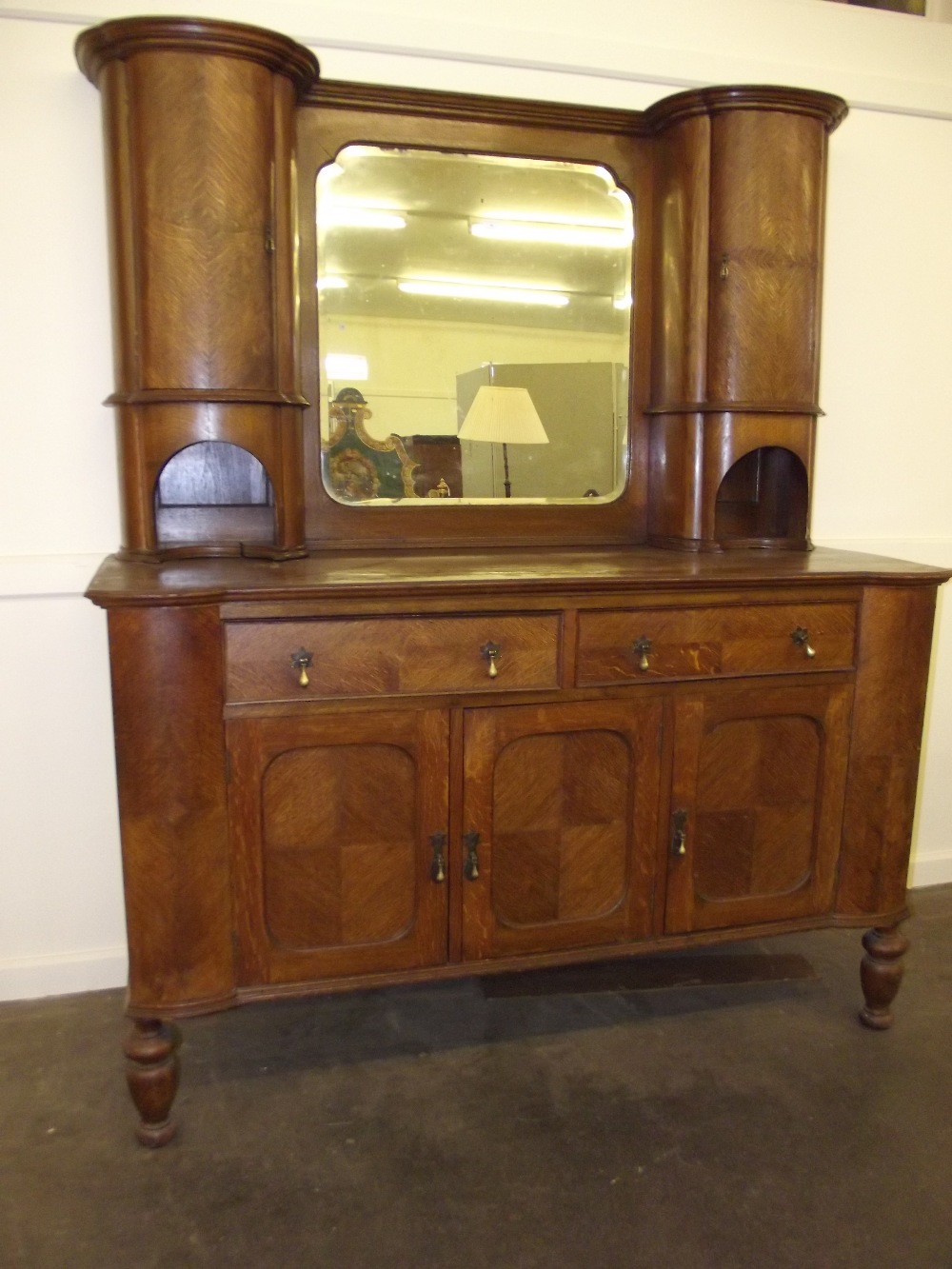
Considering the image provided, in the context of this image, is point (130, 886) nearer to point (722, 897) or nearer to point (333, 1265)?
point (333, 1265)

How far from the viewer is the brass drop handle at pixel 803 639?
205 cm

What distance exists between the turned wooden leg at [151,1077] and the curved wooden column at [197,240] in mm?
955

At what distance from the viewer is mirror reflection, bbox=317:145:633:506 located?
226 centimetres

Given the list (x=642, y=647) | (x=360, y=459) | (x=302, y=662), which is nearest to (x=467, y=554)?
(x=360, y=459)

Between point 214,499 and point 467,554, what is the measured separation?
599 millimetres

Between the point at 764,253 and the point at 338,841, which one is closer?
the point at 338,841

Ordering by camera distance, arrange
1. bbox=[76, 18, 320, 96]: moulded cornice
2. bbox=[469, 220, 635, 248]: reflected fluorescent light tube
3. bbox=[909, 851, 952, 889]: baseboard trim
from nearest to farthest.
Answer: bbox=[76, 18, 320, 96]: moulded cornice < bbox=[469, 220, 635, 248]: reflected fluorescent light tube < bbox=[909, 851, 952, 889]: baseboard trim

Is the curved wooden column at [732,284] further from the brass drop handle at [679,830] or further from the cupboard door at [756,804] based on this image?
the brass drop handle at [679,830]

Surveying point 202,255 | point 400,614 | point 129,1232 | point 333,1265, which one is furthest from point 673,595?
point 129,1232

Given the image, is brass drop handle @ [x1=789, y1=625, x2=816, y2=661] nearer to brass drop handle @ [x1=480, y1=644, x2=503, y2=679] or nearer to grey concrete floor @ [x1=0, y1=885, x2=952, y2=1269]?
brass drop handle @ [x1=480, y1=644, x2=503, y2=679]

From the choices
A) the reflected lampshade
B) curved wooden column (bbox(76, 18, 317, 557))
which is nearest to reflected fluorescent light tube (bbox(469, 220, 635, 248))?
the reflected lampshade

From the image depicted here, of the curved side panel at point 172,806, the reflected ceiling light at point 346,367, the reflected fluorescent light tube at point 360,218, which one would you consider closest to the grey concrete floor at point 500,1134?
the curved side panel at point 172,806

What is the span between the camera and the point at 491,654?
1873mm

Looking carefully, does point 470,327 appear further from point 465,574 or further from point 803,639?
point 803,639
